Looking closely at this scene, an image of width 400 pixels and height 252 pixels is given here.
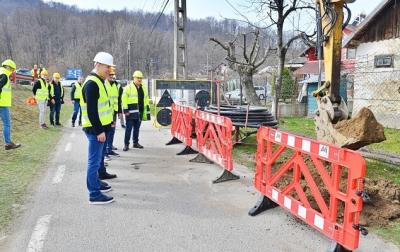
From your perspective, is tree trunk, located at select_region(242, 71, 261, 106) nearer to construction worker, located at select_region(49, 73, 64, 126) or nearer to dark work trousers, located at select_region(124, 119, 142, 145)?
construction worker, located at select_region(49, 73, 64, 126)

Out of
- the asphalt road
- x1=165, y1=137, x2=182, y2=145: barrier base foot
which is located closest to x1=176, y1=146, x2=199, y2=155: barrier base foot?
x1=165, y1=137, x2=182, y2=145: barrier base foot

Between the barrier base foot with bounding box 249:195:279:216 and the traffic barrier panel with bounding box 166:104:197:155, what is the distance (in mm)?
4018

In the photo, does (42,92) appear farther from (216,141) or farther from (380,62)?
(380,62)

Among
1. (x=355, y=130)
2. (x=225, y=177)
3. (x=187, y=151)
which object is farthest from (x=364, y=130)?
(x=187, y=151)

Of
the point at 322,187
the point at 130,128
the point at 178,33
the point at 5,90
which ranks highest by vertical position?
the point at 178,33

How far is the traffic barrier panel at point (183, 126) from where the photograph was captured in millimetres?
9484

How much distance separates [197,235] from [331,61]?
3.40 meters

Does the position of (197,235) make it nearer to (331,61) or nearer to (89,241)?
(89,241)

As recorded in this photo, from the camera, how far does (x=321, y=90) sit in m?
6.44

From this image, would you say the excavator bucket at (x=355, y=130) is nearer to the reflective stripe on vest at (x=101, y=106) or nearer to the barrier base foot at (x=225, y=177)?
the barrier base foot at (x=225, y=177)

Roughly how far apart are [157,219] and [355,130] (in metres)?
3.02

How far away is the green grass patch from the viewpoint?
18.2ft

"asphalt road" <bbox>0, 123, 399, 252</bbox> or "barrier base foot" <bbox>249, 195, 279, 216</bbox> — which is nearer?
"asphalt road" <bbox>0, 123, 399, 252</bbox>

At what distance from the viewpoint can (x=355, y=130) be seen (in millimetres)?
5754
